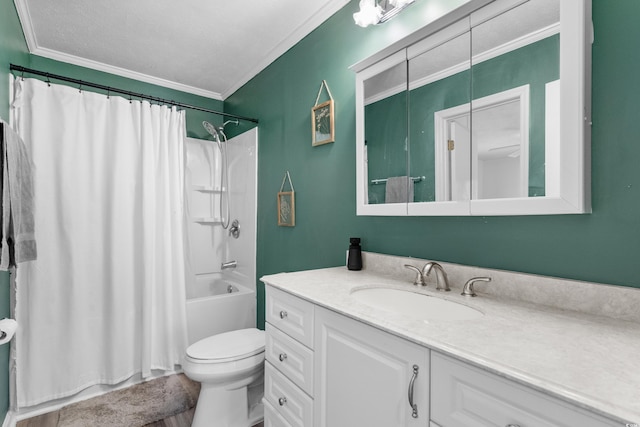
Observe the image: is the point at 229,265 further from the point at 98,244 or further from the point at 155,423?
the point at 155,423

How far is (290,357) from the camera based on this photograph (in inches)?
50.3

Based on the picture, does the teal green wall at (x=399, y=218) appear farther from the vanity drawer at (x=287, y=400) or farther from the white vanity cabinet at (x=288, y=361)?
the vanity drawer at (x=287, y=400)

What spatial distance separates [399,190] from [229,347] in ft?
4.14

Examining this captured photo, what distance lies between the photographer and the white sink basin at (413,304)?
1082 mm

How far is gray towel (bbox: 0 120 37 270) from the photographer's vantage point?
124 centimetres

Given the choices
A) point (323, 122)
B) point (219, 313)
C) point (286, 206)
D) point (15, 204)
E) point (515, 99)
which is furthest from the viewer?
point (219, 313)

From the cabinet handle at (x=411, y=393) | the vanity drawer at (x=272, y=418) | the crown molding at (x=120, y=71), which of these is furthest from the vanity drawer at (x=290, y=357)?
the crown molding at (x=120, y=71)

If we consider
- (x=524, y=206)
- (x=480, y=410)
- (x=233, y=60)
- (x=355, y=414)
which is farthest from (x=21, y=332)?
(x=524, y=206)

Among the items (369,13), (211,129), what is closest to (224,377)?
(369,13)

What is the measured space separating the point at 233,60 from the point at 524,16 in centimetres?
213

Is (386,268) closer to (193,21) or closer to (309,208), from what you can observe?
(309,208)

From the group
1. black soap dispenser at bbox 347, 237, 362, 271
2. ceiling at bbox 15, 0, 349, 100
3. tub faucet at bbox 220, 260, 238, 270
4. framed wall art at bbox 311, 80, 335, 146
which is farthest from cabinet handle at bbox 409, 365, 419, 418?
tub faucet at bbox 220, 260, 238, 270

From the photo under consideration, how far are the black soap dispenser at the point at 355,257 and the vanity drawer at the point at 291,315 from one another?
1.42 ft

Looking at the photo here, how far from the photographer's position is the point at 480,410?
66 cm
